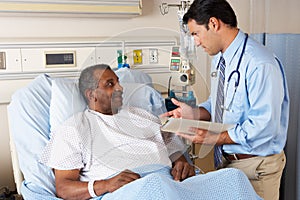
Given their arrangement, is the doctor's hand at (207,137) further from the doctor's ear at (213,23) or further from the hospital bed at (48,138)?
the doctor's ear at (213,23)

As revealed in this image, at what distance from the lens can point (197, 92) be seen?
1.79 metres

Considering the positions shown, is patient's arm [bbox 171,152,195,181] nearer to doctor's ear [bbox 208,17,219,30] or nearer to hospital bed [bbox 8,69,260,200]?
hospital bed [bbox 8,69,260,200]

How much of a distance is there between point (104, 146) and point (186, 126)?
383mm

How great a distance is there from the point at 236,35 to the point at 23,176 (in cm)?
132

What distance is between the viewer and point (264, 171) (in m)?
1.71

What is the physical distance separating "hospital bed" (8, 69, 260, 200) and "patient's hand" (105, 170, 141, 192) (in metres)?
0.05

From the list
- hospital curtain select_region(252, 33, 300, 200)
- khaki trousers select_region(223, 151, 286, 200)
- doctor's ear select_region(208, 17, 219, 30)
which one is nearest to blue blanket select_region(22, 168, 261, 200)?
khaki trousers select_region(223, 151, 286, 200)

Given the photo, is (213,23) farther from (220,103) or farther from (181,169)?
(181,169)

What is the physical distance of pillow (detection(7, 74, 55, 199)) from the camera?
5.55ft

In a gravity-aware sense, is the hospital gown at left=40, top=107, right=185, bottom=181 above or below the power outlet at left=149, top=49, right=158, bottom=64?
below

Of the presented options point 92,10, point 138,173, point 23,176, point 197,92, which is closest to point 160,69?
point 197,92

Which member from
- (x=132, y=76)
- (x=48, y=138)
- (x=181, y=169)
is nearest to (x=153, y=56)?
(x=132, y=76)

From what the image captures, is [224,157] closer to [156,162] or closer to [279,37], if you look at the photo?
[156,162]

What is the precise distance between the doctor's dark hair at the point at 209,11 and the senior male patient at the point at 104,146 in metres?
0.47
